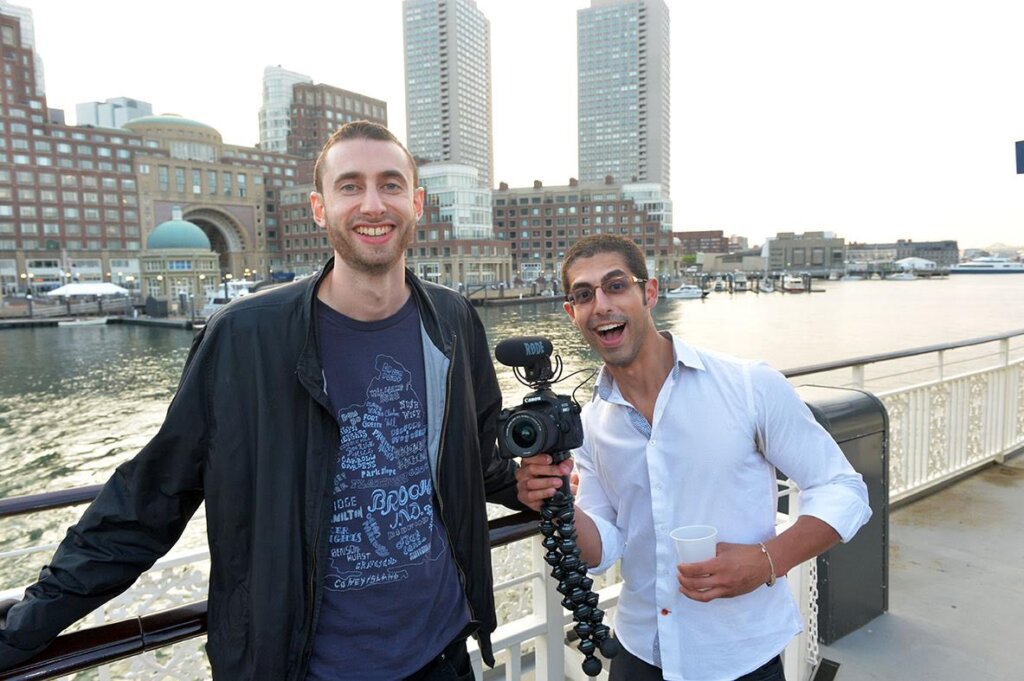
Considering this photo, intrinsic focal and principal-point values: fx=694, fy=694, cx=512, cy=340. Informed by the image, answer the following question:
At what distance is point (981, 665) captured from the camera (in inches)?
109

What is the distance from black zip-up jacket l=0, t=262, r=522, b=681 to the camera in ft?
4.29

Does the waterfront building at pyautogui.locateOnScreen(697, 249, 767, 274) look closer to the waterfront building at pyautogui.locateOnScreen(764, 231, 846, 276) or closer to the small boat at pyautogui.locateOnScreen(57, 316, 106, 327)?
the waterfront building at pyautogui.locateOnScreen(764, 231, 846, 276)

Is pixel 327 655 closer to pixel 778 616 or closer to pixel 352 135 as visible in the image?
pixel 778 616

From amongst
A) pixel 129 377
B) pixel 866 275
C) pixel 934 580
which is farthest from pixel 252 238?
pixel 866 275

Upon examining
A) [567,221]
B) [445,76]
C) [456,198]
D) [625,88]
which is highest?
[445,76]

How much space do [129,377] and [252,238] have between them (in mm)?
60436

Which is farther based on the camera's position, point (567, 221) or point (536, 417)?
point (567, 221)

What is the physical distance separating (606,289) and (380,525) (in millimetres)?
727

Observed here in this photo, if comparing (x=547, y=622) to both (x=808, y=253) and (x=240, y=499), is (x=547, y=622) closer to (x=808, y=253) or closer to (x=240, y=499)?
(x=240, y=499)

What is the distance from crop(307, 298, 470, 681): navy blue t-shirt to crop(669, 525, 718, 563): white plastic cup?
51 cm

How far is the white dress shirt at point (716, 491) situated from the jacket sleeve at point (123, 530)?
2.99ft

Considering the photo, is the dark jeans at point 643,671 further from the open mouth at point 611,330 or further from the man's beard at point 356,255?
the man's beard at point 356,255

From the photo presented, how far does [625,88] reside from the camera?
155125 millimetres

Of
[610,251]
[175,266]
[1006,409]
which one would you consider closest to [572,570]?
[610,251]
